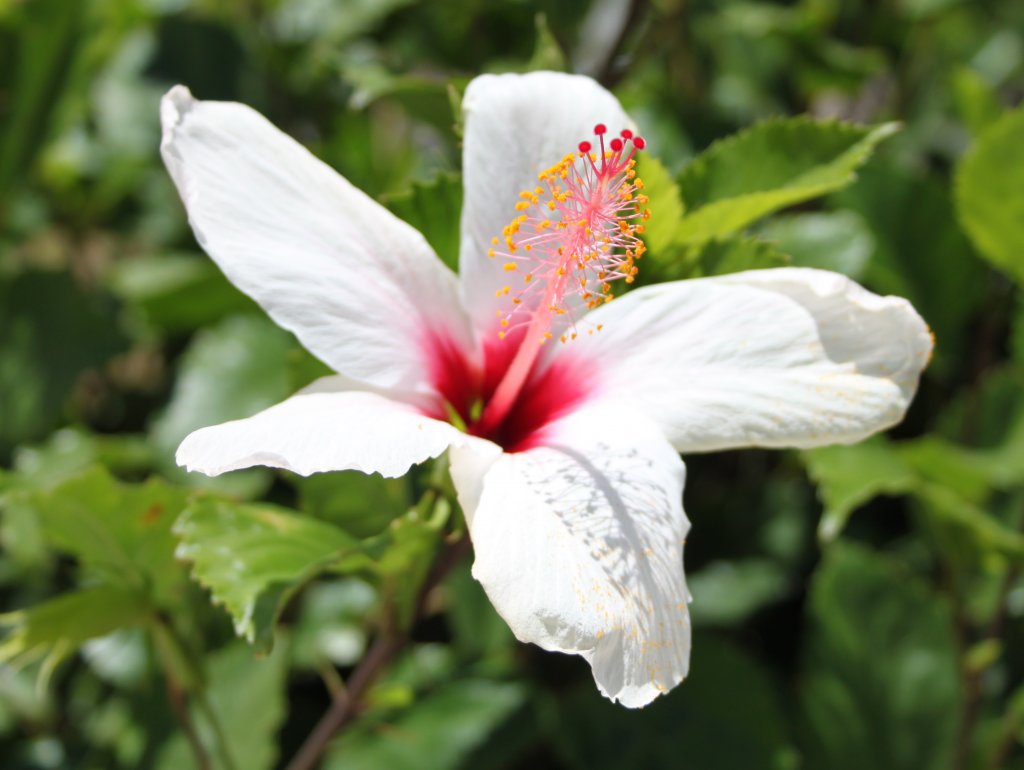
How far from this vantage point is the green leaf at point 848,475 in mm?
993

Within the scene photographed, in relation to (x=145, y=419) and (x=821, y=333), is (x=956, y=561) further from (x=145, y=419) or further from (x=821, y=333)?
(x=145, y=419)

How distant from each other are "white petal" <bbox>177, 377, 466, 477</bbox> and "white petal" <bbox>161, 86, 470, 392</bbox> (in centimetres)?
6

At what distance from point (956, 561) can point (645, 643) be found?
2.34 ft

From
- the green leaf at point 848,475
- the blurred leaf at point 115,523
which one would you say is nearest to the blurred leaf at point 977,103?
the green leaf at point 848,475

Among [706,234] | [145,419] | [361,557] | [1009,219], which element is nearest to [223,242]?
[361,557]

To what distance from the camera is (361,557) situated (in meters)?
0.75

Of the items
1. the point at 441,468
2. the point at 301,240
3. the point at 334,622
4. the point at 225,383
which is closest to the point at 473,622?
the point at 334,622

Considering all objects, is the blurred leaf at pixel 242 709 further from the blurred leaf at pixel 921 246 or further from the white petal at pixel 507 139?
the blurred leaf at pixel 921 246

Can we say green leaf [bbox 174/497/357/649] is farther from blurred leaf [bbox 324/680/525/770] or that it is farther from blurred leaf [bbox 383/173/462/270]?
blurred leaf [bbox 324/680/525/770]

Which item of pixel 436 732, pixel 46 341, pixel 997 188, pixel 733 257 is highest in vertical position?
pixel 733 257

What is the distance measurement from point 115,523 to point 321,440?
0.32 meters

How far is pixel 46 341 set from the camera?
1.46m

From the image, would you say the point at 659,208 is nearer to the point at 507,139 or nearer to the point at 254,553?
the point at 507,139

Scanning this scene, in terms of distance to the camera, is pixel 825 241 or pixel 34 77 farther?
pixel 34 77
